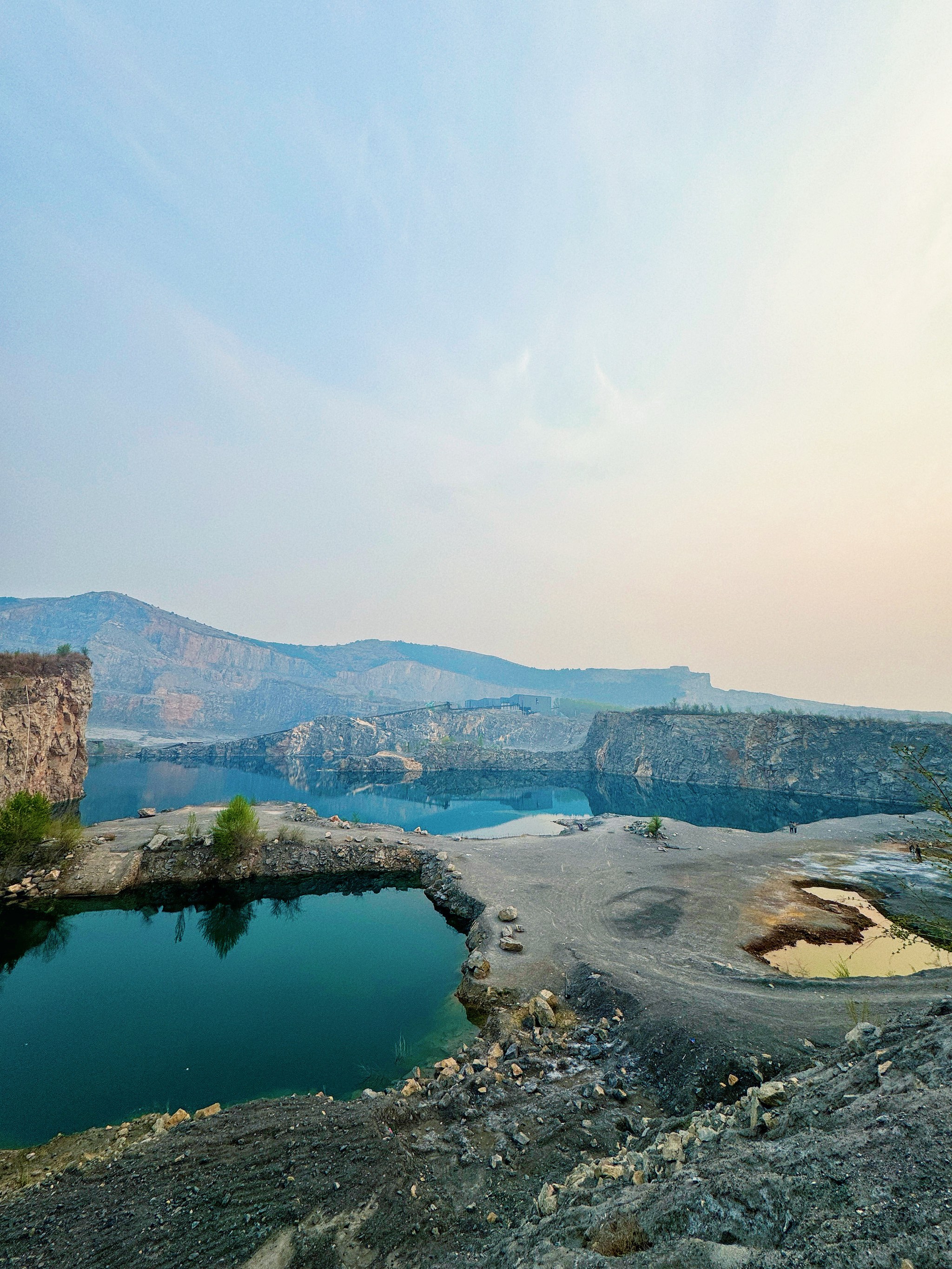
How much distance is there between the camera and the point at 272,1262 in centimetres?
588

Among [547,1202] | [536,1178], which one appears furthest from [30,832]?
[547,1202]

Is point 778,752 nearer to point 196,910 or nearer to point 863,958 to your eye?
point 863,958

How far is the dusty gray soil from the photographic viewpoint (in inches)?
173

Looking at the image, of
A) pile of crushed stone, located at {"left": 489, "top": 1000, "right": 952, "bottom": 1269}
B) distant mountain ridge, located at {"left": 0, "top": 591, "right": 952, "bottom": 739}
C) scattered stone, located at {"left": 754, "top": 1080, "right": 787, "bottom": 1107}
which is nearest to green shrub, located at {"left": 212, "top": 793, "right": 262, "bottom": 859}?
pile of crushed stone, located at {"left": 489, "top": 1000, "right": 952, "bottom": 1269}

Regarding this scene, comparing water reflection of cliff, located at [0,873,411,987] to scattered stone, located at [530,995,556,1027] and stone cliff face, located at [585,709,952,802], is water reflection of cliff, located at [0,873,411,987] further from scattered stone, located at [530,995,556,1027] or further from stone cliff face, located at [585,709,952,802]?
stone cliff face, located at [585,709,952,802]

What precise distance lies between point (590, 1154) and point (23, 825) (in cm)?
2641

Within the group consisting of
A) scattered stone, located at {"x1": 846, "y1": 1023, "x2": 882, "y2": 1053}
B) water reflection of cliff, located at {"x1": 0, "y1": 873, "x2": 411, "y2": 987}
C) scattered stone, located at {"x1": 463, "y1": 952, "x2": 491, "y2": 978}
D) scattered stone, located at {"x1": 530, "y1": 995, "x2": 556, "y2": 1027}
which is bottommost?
water reflection of cliff, located at {"x1": 0, "y1": 873, "x2": 411, "y2": 987}

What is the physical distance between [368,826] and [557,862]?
42.8 feet

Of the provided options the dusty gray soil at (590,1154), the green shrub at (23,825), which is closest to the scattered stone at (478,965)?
the dusty gray soil at (590,1154)

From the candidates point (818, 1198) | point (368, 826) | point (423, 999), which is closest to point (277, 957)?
point (423, 999)

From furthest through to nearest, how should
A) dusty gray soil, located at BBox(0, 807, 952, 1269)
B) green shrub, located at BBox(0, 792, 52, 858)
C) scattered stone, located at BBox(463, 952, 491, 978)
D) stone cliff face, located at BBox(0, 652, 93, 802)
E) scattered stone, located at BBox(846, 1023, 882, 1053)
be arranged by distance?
stone cliff face, located at BBox(0, 652, 93, 802) → green shrub, located at BBox(0, 792, 52, 858) → scattered stone, located at BBox(463, 952, 491, 978) → scattered stone, located at BBox(846, 1023, 882, 1053) → dusty gray soil, located at BBox(0, 807, 952, 1269)

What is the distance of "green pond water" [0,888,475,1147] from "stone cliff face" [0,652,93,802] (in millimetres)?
22188

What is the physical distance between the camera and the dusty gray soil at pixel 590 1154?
14.4 ft

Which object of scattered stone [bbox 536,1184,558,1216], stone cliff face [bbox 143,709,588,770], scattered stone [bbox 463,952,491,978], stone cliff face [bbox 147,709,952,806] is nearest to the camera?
scattered stone [bbox 536,1184,558,1216]
